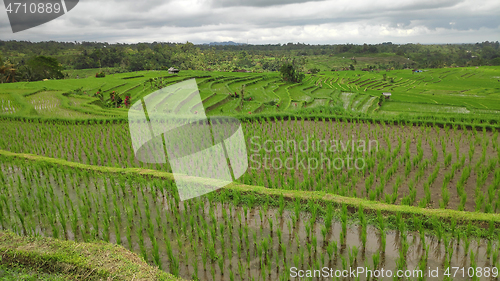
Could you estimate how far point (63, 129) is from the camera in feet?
34.8

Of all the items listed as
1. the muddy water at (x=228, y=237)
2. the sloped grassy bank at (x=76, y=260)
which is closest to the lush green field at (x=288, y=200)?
the muddy water at (x=228, y=237)

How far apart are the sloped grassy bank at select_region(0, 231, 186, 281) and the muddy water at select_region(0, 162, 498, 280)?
38cm

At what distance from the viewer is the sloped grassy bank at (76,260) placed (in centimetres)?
325

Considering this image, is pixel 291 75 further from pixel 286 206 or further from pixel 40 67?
pixel 286 206

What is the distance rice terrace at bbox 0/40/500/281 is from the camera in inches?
142

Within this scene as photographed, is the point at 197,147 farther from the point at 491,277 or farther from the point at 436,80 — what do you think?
the point at 436,80

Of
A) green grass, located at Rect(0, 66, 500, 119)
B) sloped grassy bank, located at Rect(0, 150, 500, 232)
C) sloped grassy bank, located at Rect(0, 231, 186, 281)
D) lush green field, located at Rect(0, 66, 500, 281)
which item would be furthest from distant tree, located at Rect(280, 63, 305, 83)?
sloped grassy bank, located at Rect(0, 231, 186, 281)

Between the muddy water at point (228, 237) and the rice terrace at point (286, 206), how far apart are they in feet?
0.06

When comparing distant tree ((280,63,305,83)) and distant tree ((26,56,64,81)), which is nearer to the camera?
distant tree ((26,56,64,81))

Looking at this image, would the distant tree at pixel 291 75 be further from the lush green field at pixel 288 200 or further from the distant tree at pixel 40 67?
the distant tree at pixel 40 67

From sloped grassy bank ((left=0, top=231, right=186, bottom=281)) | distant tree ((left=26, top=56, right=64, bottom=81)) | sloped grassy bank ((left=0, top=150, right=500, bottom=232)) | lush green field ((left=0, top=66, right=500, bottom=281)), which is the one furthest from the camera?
distant tree ((left=26, top=56, right=64, bottom=81))

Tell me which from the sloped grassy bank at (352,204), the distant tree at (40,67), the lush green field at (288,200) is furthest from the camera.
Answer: the distant tree at (40,67)

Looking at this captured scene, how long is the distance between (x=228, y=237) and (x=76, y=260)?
188 centimetres

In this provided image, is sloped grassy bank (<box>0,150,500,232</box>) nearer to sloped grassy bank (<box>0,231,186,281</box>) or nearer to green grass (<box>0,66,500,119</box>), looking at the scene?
sloped grassy bank (<box>0,231,186,281</box>)
